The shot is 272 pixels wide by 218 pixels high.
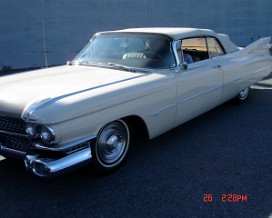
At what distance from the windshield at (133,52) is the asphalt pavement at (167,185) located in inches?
40.8

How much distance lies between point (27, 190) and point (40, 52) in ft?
25.1

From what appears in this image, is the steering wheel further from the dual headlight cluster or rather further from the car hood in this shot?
the dual headlight cluster

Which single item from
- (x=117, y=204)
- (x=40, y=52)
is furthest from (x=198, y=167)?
(x=40, y=52)

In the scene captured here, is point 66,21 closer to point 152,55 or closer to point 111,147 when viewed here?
point 152,55

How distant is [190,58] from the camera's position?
4453mm

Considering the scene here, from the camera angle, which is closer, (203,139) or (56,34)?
(203,139)

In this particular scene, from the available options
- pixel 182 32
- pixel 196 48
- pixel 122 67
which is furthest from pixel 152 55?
pixel 196 48

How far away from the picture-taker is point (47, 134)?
9.12 feet

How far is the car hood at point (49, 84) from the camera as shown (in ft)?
9.64

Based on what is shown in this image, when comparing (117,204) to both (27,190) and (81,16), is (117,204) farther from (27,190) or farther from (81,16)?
(81,16)

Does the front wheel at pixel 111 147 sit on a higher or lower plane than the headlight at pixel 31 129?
lower

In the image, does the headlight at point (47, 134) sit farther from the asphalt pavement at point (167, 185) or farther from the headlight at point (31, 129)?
the asphalt pavement at point (167, 185)
